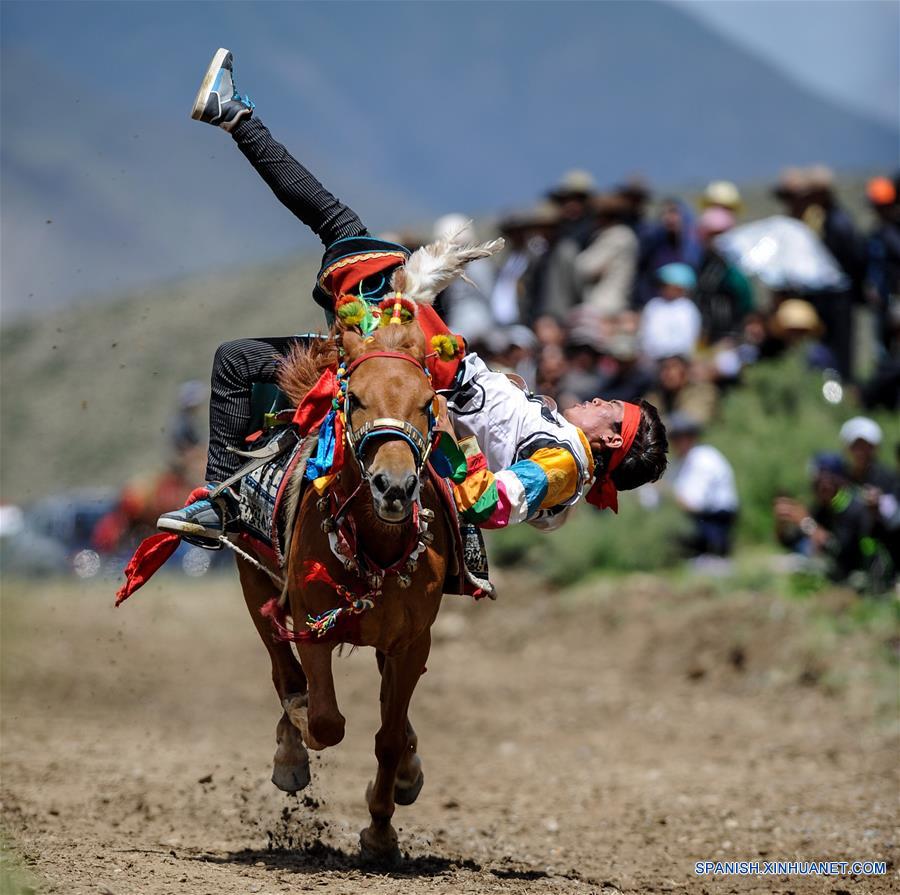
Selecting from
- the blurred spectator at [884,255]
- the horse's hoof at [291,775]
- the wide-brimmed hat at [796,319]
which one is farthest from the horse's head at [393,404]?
the blurred spectator at [884,255]

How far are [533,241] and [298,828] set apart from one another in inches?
332

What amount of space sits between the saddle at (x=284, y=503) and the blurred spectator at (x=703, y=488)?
6347 millimetres

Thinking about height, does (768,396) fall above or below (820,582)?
above

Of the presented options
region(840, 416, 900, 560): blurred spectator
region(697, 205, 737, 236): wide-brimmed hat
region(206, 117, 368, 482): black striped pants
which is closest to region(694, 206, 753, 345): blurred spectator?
region(697, 205, 737, 236): wide-brimmed hat

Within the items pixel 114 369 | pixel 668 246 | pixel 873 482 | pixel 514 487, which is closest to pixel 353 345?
pixel 514 487

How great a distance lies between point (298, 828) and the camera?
6.86 metres

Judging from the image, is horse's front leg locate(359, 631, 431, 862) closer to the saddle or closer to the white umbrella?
the saddle

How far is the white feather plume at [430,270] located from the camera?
17.1 ft

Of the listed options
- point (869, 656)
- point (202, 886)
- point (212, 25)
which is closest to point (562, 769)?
point (869, 656)

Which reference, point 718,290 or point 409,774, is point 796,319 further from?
point 409,774

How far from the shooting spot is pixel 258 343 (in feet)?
20.4

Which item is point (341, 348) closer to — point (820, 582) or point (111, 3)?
point (111, 3)

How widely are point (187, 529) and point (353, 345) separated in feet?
4.67

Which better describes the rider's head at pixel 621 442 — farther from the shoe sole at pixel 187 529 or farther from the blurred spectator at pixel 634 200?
the blurred spectator at pixel 634 200
